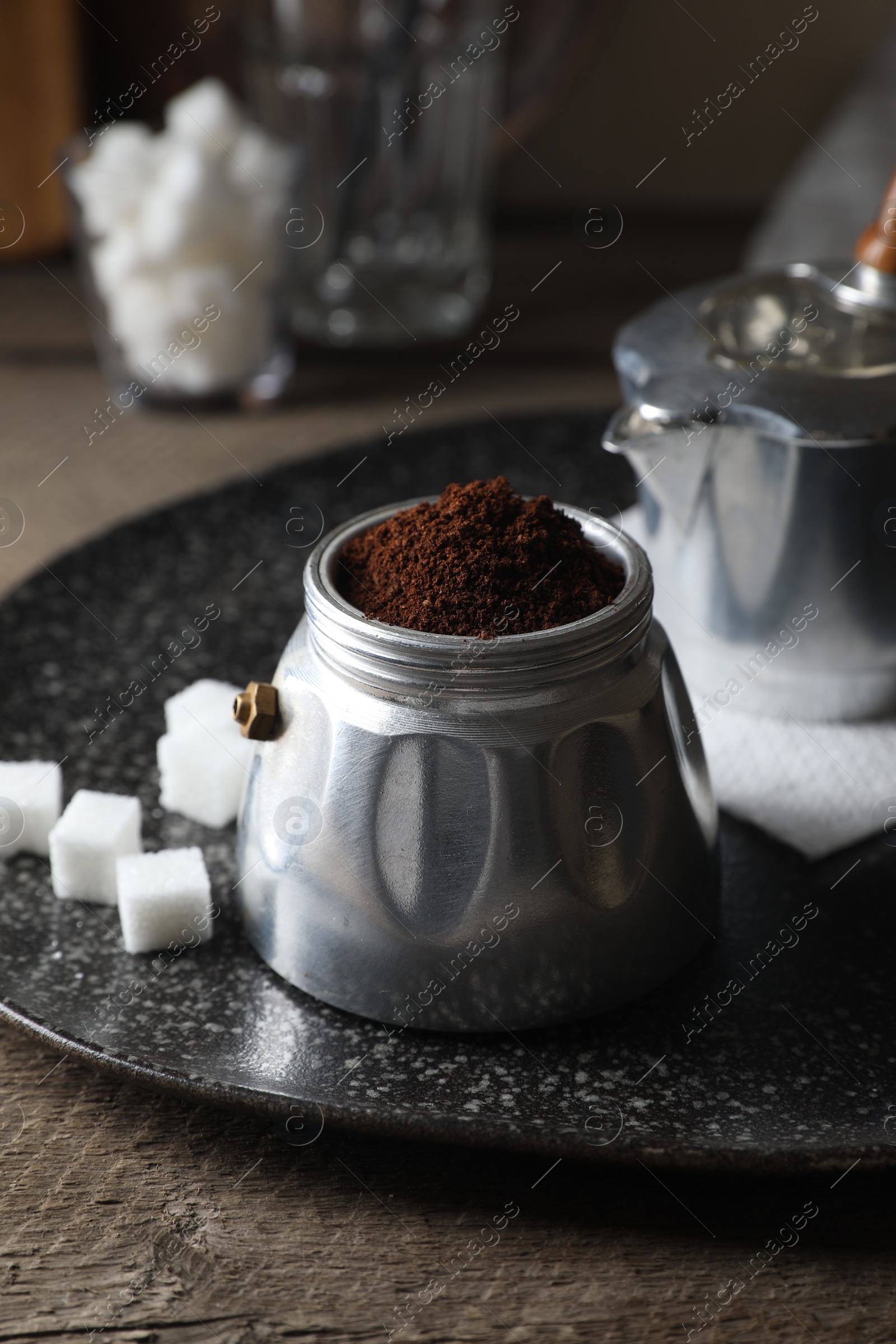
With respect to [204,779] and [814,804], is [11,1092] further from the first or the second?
[814,804]

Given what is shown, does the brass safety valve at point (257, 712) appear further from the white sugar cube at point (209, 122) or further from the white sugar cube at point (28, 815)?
the white sugar cube at point (209, 122)

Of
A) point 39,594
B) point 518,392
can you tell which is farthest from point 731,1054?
point 518,392

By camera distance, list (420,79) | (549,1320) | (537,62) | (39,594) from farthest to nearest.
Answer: (537,62) → (420,79) → (39,594) → (549,1320)

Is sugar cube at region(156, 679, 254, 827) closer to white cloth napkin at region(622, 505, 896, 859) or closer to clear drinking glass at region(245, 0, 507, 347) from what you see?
white cloth napkin at region(622, 505, 896, 859)

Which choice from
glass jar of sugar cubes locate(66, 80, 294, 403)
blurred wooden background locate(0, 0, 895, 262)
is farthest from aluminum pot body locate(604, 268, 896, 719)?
blurred wooden background locate(0, 0, 895, 262)

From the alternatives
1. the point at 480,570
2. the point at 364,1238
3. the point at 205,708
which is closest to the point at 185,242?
the point at 205,708

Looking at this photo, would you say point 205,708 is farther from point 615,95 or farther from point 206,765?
point 615,95
